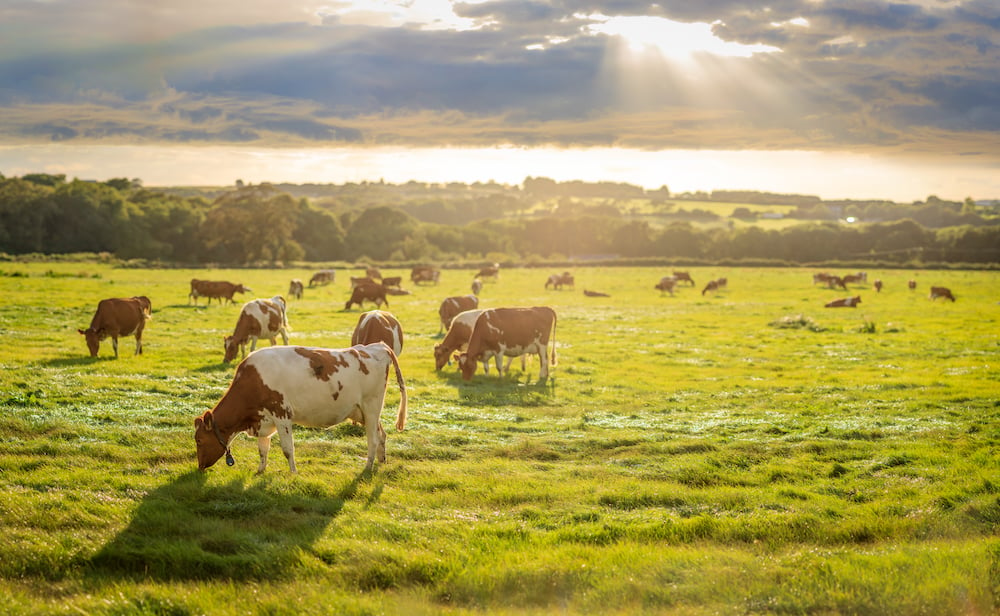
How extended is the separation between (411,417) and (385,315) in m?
5.61

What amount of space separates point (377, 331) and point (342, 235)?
95.6 metres

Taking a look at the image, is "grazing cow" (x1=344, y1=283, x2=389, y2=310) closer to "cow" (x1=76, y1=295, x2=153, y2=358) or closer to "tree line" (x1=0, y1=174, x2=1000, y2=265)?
"cow" (x1=76, y1=295, x2=153, y2=358)

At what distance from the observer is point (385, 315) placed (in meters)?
20.3

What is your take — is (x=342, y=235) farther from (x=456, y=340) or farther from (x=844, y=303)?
(x=456, y=340)

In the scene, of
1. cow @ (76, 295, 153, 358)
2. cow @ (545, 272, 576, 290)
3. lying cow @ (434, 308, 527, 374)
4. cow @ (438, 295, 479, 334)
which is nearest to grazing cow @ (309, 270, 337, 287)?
cow @ (545, 272, 576, 290)

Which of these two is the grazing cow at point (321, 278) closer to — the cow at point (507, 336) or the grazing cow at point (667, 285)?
the grazing cow at point (667, 285)

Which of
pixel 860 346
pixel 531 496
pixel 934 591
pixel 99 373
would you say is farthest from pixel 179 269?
pixel 934 591

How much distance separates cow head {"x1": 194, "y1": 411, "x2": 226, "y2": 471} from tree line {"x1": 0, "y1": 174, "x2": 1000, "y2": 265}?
82605 mm

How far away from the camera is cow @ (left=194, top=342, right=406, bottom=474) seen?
34.8 feet

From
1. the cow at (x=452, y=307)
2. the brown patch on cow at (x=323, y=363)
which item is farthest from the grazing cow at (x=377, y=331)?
the cow at (x=452, y=307)

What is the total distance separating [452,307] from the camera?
31.0 meters

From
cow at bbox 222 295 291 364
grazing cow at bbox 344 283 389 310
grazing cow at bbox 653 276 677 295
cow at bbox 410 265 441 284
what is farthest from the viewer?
cow at bbox 410 265 441 284

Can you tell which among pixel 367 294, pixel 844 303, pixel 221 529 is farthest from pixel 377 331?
pixel 844 303

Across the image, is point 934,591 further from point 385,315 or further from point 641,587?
point 385,315
